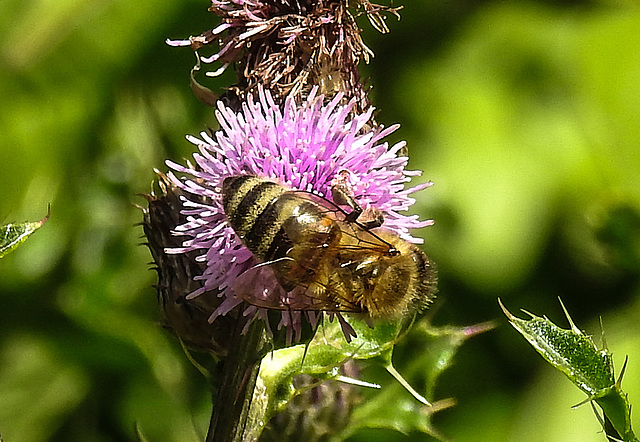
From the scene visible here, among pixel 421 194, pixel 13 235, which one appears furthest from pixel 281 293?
pixel 421 194

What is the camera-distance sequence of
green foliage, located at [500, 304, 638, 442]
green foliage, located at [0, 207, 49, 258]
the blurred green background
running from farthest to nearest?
the blurred green background < green foliage, located at [500, 304, 638, 442] < green foliage, located at [0, 207, 49, 258]

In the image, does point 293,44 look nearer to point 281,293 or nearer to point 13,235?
point 281,293

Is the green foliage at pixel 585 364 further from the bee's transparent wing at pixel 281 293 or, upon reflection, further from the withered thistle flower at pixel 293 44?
the withered thistle flower at pixel 293 44

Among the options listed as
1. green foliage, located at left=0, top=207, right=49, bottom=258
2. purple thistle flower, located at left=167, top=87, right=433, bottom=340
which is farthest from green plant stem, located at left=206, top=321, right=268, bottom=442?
green foliage, located at left=0, top=207, right=49, bottom=258

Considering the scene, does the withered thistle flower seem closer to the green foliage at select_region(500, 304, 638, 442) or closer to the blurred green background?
the green foliage at select_region(500, 304, 638, 442)

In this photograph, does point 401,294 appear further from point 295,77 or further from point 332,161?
point 295,77

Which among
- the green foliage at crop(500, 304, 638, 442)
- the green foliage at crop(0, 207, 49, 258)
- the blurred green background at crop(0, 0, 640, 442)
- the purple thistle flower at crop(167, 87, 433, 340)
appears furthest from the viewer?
the blurred green background at crop(0, 0, 640, 442)

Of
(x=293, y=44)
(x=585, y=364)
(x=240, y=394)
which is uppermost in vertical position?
(x=293, y=44)

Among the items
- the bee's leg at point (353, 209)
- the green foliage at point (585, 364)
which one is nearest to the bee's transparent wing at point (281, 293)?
the bee's leg at point (353, 209)
